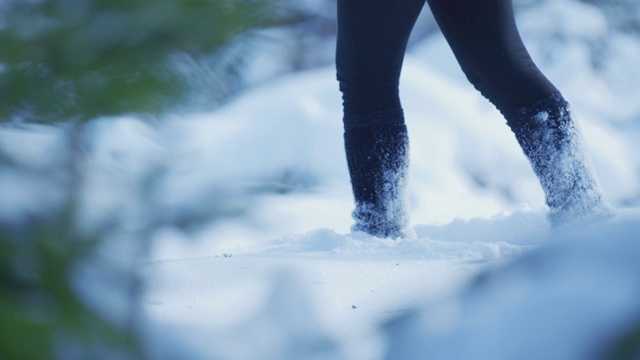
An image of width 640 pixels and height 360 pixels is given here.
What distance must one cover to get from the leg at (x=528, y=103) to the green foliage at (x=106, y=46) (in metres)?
1.30

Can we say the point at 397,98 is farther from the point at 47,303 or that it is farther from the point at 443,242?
the point at 47,303

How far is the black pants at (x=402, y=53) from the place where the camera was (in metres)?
1.74

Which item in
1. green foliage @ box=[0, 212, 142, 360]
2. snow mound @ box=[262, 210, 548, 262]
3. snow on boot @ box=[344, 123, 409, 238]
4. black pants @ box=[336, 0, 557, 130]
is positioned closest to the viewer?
green foliage @ box=[0, 212, 142, 360]

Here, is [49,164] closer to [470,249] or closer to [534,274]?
[534,274]

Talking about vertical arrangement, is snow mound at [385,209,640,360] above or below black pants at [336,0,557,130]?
below

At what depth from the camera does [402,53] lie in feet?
6.19

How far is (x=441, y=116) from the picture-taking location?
4953 mm

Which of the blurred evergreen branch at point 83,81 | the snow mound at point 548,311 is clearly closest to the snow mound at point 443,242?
the snow mound at point 548,311

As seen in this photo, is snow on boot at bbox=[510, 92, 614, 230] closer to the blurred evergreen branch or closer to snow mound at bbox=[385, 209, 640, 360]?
snow mound at bbox=[385, 209, 640, 360]

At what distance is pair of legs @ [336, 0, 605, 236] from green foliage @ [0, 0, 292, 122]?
131 cm

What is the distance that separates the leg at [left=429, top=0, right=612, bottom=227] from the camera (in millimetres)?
1678

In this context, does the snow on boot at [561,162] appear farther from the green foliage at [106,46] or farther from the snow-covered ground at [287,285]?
the green foliage at [106,46]

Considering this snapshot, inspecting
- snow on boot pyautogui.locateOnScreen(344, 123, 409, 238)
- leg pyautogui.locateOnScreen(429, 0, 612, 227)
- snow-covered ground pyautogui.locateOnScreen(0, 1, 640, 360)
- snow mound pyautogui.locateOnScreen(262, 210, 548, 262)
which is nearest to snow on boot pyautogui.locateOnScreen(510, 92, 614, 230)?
leg pyautogui.locateOnScreen(429, 0, 612, 227)

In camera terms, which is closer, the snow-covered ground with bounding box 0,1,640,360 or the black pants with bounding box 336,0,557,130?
the snow-covered ground with bounding box 0,1,640,360
